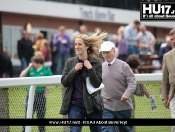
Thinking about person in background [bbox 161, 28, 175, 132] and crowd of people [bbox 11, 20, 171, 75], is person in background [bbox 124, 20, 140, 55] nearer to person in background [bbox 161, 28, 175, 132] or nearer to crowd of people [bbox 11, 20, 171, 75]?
crowd of people [bbox 11, 20, 171, 75]

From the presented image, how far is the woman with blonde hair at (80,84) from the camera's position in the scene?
31.9ft

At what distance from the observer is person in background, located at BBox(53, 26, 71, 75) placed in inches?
931

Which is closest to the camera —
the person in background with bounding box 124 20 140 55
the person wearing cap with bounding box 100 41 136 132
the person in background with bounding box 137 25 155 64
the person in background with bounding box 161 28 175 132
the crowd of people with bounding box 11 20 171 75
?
the person in background with bounding box 161 28 175 132

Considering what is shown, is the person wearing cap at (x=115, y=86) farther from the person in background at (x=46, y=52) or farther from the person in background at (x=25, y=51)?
the person in background at (x=46, y=52)

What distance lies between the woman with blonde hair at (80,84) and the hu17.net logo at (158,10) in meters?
1.90

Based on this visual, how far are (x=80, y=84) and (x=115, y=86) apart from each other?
1.32 m

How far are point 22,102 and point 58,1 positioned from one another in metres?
18.9

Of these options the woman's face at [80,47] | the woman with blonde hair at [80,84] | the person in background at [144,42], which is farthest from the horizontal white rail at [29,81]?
the person in background at [144,42]

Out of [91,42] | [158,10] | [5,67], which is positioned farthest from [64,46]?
[91,42]

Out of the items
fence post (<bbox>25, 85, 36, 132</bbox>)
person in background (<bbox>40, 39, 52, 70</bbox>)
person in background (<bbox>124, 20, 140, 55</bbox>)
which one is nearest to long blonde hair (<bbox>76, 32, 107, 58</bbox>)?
fence post (<bbox>25, 85, 36, 132</bbox>)

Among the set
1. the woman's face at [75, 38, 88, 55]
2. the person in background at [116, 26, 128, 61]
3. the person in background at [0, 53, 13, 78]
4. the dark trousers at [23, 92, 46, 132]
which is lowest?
the person in background at [0, 53, 13, 78]

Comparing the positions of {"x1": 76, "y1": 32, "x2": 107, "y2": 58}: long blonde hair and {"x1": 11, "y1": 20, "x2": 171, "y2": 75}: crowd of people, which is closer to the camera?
{"x1": 76, "y1": 32, "x2": 107, "y2": 58}: long blonde hair

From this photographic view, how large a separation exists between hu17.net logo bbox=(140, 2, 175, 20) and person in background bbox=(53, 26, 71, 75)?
11.9 m

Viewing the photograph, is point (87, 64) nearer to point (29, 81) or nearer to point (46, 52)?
point (29, 81)
